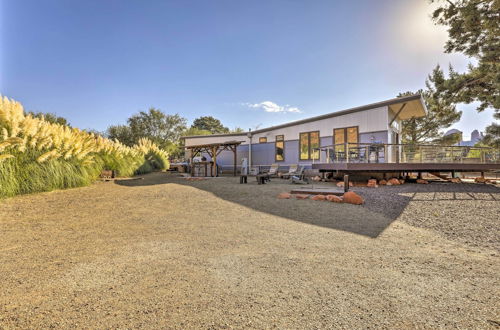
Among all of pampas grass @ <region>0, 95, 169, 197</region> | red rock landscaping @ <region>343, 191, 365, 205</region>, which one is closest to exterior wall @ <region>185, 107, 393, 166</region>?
red rock landscaping @ <region>343, 191, 365, 205</region>

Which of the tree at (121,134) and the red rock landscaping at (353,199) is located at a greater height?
the tree at (121,134)

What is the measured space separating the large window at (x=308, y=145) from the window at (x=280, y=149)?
139cm

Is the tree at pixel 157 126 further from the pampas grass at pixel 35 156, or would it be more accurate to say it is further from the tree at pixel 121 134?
the pampas grass at pixel 35 156

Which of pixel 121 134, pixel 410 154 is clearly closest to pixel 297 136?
pixel 410 154

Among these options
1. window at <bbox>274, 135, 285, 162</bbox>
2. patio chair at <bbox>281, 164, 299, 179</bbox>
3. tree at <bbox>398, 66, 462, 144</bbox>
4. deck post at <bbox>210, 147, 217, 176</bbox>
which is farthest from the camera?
window at <bbox>274, 135, 285, 162</bbox>

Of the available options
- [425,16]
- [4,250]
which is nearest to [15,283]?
[4,250]

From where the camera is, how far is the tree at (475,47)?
9477mm

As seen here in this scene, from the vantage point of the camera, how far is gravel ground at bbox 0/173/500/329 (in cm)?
139

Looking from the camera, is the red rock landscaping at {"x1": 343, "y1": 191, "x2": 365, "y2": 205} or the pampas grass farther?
the red rock landscaping at {"x1": 343, "y1": 191, "x2": 365, "y2": 205}

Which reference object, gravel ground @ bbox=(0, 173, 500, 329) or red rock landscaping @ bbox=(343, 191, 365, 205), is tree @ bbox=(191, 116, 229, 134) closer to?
red rock landscaping @ bbox=(343, 191, 365, 205)

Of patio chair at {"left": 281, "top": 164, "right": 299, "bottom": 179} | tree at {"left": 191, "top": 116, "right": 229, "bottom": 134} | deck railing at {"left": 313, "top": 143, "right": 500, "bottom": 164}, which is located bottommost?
patio chair at {"left": 281, "top": 164, "right": 299, "bottom": 179}

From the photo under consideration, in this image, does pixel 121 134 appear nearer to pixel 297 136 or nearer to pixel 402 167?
pixel 297 136

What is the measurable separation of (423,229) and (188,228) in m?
3.98

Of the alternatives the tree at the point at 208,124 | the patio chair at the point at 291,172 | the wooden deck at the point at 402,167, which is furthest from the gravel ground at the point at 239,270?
the tree at the point at 208,124
